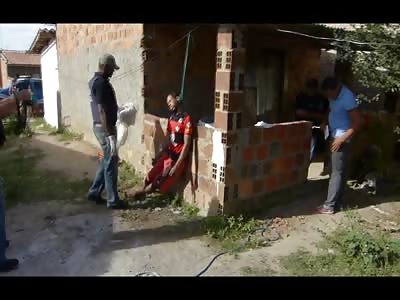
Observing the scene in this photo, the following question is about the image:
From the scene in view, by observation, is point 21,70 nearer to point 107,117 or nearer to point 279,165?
point 107,117

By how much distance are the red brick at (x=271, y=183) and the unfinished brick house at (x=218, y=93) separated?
0.04ft

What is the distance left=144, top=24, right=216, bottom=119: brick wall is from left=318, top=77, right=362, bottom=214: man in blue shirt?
2273mm

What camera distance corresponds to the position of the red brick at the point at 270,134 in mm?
4492

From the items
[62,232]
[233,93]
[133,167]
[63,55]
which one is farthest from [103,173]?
[63,55]

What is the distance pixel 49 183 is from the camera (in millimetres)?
5703

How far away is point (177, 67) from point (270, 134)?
7.08ft

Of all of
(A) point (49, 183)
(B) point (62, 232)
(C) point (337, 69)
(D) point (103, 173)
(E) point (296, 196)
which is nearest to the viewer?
(B) point (62, 232)

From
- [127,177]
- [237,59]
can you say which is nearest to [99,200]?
[127,177]

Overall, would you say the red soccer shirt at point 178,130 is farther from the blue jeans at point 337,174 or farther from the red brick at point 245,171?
the blue jeans at point 337,174
